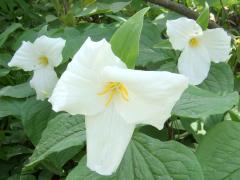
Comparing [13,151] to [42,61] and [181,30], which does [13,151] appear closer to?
[42,61]

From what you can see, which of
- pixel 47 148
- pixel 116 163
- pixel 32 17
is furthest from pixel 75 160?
pixel 32 17

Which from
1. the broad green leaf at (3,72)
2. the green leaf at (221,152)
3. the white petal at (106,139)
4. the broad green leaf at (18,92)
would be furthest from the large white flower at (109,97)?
the broad green leaf at (3,72)

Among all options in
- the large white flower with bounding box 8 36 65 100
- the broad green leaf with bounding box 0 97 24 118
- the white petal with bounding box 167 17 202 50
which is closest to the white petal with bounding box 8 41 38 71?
the large white flower with bounding box 8 36 65 100

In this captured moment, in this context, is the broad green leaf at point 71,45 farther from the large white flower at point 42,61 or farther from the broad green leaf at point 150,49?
the broad green leaf at point 150,49

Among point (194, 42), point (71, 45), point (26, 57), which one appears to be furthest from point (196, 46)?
point (26, 57)

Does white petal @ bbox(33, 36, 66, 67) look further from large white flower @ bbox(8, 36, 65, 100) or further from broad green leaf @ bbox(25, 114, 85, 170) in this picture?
broad green leaf @ bbox(25, 114, 85, 170)

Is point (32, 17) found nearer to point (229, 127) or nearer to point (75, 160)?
point (75, 160)
